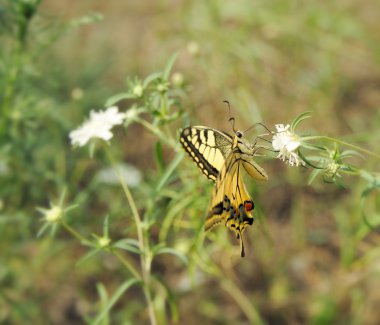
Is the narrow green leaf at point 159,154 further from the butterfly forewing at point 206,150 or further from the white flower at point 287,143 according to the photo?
the white flower at point 287,143

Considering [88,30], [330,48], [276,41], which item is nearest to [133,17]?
[88,30]

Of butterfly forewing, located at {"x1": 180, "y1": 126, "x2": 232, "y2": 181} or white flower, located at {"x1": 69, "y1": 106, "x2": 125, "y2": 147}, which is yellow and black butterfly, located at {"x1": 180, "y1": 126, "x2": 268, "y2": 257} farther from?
white flower, located at {"x1": 69, "y1": 106, "x2": 125, "y2": 147}

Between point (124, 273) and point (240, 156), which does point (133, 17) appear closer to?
point (124, 273)

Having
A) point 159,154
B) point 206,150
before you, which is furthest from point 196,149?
point 159,154

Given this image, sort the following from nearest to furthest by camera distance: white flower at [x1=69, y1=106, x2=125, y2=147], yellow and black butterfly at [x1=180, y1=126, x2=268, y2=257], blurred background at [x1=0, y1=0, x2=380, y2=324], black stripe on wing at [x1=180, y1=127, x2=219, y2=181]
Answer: yellow and black butterfly at [x1=180, y1=126, x2=268, y2=257]
black stripe on wing at [x1=180, y1=127, x2=219, y2=181]
white flower at [x1=69, y1=106, x2=125, y2=147]
blurred background at [x1=0, y1=0, x2=380, y2=324]

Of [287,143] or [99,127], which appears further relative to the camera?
[99,127]

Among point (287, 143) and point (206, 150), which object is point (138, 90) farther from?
point (287, 143)

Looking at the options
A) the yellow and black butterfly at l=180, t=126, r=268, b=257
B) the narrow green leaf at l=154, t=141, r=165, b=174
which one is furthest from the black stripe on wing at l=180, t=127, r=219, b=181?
the narrow green leaf at l=154, t=141, r=165, b=174

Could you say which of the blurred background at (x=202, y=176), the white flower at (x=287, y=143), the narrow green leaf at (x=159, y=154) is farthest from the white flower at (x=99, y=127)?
the white flower at (x=287, y=143)
